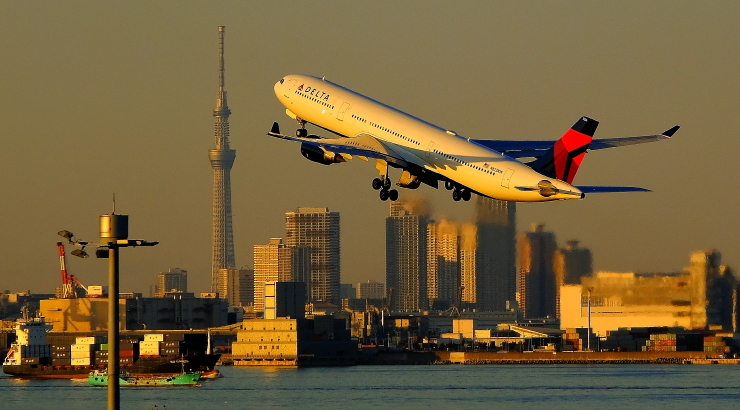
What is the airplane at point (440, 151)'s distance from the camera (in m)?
79.8

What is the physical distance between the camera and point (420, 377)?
172 meters

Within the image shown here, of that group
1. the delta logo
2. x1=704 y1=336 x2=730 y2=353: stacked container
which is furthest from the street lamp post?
x1=704 y1=336 x2=730 y2=353: stacked container

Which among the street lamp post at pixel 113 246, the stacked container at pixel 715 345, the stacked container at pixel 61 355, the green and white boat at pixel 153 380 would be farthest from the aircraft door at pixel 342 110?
the stacked container at pixel 715 345

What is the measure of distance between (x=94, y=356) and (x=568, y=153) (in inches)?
4328

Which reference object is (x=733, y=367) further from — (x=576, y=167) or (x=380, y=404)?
(x=576, y=167)

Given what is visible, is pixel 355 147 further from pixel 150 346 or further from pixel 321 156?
pixel 150 346

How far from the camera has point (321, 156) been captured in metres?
88.2

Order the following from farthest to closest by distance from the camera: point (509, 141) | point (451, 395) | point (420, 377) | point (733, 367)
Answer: point (733, 367), point (420, 377), point (451, 395), point (509, 141)

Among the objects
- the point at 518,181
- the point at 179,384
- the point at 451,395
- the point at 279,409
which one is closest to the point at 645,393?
the point at 451,395

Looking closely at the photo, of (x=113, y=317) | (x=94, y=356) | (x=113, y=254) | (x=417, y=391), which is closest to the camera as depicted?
(x=113, y=317)

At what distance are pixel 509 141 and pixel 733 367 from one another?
379 ft

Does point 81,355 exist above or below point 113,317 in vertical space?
below

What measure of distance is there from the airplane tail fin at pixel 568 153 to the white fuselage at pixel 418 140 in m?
2.12

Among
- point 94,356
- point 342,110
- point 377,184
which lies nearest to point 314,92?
point 342,110
